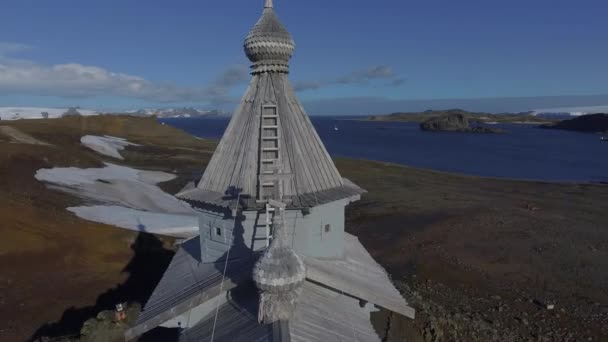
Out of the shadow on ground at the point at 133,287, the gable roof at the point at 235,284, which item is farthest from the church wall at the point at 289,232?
the shadow on ground at the point at 133,287

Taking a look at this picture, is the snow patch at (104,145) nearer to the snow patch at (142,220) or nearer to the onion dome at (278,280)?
the snow patch at (142,220)

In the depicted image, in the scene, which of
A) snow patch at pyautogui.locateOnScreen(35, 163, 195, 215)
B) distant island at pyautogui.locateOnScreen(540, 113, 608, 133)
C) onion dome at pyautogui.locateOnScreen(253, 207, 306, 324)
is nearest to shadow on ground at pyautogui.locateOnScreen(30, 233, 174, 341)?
snow patch at pyautogui.locateOnScreen(35, 163, 195, 215)

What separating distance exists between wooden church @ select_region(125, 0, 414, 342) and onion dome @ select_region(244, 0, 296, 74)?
21 millimetres

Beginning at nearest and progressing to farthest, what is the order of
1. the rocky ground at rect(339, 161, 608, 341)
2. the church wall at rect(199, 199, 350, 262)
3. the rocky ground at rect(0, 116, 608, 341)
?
the church wall at rect(199, 199, 350, 262), the rocky ground at rect(0, 116, 608, 341), the rocky ground at rect(339, 161, 608, 341)

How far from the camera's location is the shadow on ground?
15.1 m

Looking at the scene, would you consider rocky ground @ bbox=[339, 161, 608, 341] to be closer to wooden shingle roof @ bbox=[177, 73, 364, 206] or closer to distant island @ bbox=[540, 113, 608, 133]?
wooden shingle roof @ bbox=[177, 73, 364, 206]

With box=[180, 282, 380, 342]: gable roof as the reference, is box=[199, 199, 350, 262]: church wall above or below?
above

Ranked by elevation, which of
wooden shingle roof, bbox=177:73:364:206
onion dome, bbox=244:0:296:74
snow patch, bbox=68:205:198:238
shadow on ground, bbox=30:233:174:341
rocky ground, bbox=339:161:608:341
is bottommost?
rocky ground, bbox=339:161:608:341

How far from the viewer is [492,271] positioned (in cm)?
2264

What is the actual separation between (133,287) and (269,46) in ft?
46.5

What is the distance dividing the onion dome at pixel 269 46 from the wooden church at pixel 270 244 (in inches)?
0.8

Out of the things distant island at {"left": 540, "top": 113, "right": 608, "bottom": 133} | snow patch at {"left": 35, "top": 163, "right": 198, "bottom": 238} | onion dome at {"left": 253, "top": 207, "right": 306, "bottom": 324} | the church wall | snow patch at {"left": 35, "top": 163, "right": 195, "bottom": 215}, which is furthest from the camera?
distant island at {"left": 540, "top": 113, "right": 608, "bottom": 133}

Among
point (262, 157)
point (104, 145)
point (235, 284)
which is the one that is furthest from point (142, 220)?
point (104, 145)

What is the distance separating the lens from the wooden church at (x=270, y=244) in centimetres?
620
